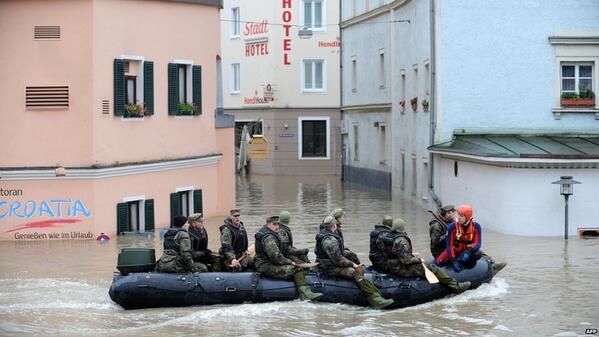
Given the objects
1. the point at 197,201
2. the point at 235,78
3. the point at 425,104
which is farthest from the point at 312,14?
the point at 197,201

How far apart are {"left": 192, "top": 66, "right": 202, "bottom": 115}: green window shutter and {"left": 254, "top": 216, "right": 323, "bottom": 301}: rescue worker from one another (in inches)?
506

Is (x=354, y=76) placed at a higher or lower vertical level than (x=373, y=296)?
higher

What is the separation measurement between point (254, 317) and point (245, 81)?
38.5 m

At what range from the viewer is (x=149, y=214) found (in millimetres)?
32125

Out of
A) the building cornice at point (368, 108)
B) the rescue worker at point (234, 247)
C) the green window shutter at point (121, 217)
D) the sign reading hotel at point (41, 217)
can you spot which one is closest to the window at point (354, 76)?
the building cornice at point (368, 108)

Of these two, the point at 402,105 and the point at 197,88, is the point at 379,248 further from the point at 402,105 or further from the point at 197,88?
the point at 402,105

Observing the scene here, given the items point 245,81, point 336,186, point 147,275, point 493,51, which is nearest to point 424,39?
point 493,51

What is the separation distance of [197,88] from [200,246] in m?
12.9

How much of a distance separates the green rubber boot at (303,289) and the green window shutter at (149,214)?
10690 mm

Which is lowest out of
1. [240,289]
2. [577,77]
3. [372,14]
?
[240,289]

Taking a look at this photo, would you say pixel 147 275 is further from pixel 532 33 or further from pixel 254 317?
pixel 532 33

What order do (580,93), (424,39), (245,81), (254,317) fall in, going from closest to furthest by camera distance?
(254,317) < (580,93) < (424,39) < (245,81)

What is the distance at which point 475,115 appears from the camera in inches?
1379

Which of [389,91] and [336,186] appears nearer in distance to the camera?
[389,91]
